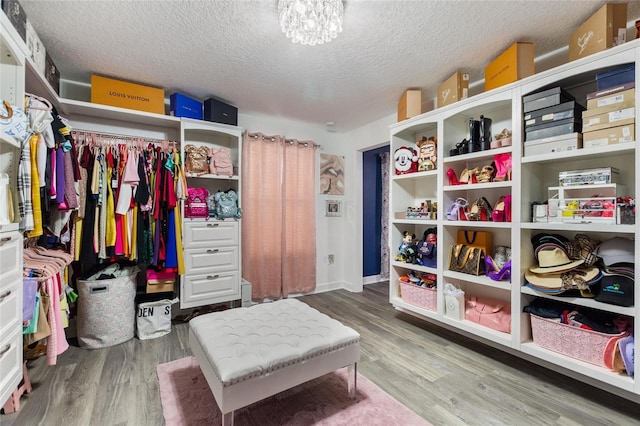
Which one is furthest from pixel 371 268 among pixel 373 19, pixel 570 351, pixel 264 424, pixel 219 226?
pixel 373 19

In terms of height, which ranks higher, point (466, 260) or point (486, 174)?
point (486, 174)

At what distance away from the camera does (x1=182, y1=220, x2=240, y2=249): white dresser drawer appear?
284 centimetres

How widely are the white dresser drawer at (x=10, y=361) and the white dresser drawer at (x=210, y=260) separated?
4.33ft

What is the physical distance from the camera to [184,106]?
2838 mm

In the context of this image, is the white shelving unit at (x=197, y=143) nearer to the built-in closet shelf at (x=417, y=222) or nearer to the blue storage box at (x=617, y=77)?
the built-in closet shelf at (x=417, y=222)

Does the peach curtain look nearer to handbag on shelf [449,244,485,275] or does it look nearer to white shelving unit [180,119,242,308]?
white shelving unit [180,119,242,308]

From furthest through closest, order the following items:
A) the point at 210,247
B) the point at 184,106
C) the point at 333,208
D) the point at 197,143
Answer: the point at 333,208, the point at 197,143, the point at 210,247, the point at 184,106

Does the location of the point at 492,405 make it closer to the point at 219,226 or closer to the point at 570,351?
the point at 570,351

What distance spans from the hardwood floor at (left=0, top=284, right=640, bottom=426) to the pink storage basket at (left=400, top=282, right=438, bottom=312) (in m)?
0.28

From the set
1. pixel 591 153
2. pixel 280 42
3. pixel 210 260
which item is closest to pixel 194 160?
pixel 210 260

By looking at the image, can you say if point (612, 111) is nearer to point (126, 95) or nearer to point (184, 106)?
point (184, 106)

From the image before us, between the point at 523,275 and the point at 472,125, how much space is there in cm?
123

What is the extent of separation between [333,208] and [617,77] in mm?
3022

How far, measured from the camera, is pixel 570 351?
177 cm
